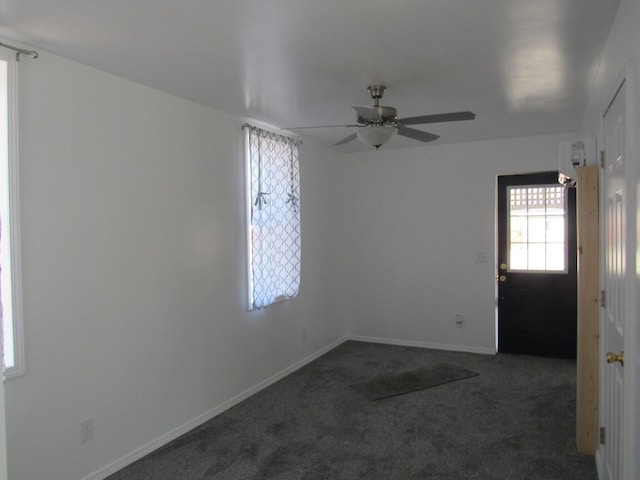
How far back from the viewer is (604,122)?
8.11ft

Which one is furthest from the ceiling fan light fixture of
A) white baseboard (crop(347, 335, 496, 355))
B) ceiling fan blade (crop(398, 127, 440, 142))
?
white baseboard (crop(347, 335, 496, 355))

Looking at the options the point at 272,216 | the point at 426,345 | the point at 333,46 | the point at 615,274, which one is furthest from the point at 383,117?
the point at 426,345

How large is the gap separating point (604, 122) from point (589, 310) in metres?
1.09

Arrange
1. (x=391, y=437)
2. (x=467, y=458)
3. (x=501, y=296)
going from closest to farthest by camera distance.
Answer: (x=467, y=458) < (x=391, y=437) < (x=501, y=296)

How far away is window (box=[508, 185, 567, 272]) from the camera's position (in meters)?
5.00

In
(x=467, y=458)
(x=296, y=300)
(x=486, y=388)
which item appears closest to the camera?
(x=467, y=458)

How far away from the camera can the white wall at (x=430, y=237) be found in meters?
5.18

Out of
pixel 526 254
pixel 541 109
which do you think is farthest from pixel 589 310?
pixel 526 254

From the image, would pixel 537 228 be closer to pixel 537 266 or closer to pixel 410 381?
pixel 537 266

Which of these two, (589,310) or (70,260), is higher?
(70,260)

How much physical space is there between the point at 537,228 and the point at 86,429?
14.9ft

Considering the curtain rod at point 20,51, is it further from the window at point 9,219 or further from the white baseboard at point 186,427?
the white baseboard at point 186,427

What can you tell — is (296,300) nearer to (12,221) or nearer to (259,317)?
(259,317)

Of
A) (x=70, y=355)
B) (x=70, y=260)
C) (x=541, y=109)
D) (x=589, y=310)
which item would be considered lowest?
(x=70, y=355)
